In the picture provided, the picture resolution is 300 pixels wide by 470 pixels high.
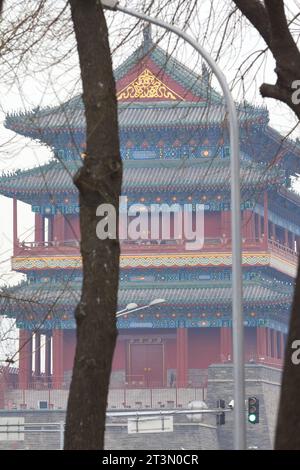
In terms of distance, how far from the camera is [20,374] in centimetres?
6384

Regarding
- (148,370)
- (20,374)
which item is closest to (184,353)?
(148,370)

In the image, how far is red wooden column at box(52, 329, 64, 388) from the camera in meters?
63.8

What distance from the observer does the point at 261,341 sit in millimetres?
64750

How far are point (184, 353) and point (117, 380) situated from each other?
2.69m

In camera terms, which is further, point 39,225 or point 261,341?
point 39,225

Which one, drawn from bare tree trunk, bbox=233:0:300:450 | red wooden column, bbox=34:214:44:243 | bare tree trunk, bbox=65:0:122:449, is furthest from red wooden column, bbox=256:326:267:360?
bare tree trunk, bbox=65:0:122:449

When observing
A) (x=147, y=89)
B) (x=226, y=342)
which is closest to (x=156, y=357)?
(x=226, y=342)

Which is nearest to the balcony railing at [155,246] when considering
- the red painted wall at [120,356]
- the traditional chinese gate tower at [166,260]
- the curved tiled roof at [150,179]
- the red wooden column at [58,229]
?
the traditional chinese gate tower at [166,260]

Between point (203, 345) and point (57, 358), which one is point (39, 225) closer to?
point (57, 358)

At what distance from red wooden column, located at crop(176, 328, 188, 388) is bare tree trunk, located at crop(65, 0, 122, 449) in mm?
51000

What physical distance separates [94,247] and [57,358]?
52.6 m

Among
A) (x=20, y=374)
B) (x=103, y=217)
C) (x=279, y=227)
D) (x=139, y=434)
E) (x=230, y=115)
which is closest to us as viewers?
(x=103, y=217)

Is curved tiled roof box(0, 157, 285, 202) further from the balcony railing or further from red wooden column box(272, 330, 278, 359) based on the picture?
red wooden column box(272, 330, 278, 359)

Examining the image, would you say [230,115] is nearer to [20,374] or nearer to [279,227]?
[20,374]
